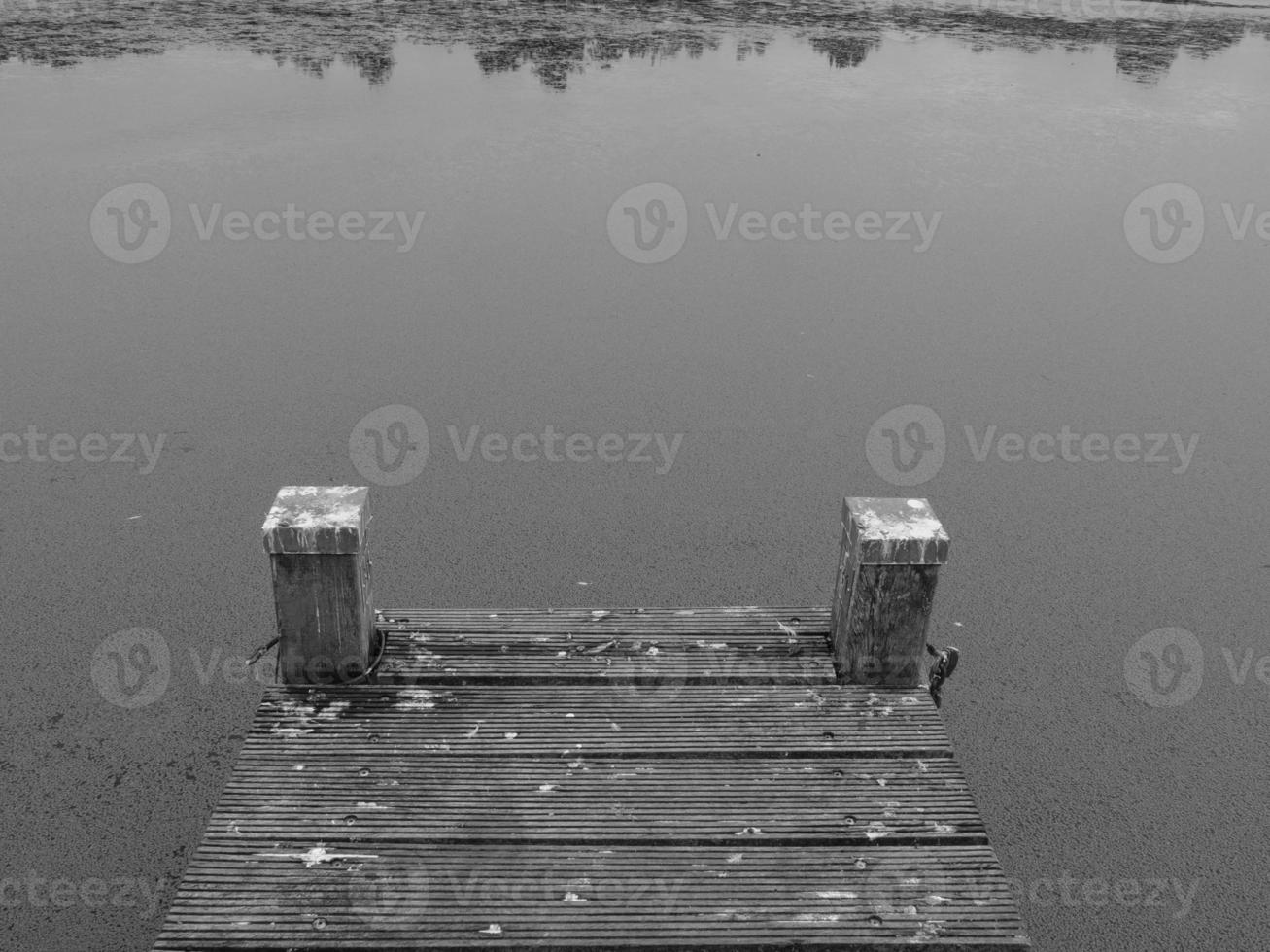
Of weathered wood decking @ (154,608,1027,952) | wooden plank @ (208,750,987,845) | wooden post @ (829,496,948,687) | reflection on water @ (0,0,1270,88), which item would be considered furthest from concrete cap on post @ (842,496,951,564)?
reflection on water @ (0,0,1270,88)

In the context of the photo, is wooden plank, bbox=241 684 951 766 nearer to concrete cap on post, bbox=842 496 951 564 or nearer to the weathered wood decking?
the weathered wood decking

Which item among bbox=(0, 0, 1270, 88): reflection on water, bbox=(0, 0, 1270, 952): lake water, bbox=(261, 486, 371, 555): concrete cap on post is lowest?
bbox=(0, 0, 1270, 952): lake water

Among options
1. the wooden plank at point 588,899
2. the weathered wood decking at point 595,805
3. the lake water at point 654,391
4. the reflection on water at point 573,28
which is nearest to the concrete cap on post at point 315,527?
the weathered wood decking at point 595,805

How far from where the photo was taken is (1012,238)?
6.73 m

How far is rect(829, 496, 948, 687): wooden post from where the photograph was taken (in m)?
2.71

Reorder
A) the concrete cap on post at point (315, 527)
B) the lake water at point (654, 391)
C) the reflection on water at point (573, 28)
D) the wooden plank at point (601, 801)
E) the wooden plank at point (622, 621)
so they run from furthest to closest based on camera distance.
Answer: the reflection on water at point (573, 28) → the lake water at point (654, 391) → the wooden plank at point (622, 621) → the concrete cap on post at point (315, 527) → the wooden plank at point (601, 801)

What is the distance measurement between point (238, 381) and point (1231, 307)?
5.12 meters

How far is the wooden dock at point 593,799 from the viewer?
7.23ft

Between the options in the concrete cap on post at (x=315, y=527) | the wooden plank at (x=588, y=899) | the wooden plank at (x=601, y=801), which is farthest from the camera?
the concrete cap on post at (x=315, y=527)

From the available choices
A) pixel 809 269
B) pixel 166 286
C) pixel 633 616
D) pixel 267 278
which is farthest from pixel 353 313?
pixel 633 616

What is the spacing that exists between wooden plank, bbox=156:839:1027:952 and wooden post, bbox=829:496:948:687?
0.57m

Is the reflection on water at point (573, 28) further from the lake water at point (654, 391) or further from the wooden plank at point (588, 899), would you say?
the wooden plank at point (588, 899)

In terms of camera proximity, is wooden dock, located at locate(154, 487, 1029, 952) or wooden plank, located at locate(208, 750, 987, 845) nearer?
wooden dock, located at locate(154, 487, 1029, 952)

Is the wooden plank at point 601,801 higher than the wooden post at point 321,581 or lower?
lower
